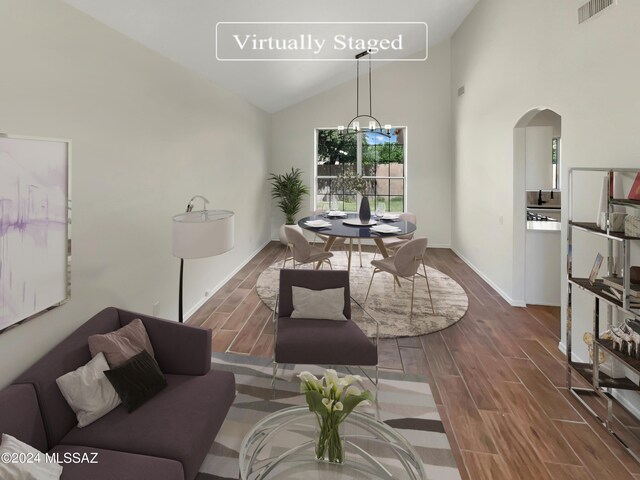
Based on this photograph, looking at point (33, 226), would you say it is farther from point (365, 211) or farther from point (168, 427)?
point (365, 211)

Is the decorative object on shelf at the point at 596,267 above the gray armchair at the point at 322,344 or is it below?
above

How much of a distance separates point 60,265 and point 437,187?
22.3 feet

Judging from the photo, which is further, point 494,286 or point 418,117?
point 418,117

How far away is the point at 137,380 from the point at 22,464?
2.05ft

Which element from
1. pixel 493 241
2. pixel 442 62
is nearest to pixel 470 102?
pixel 442 62

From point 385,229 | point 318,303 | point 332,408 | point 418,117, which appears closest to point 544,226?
point 385,229

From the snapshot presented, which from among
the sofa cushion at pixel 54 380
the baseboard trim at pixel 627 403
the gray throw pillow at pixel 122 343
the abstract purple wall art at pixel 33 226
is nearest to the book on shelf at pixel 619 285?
the baseboard trim at pixel 627 403

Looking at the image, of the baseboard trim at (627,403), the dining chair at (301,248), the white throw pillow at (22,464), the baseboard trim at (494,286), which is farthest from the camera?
the dining chair at (301,248)

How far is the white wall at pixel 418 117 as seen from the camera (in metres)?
7.34

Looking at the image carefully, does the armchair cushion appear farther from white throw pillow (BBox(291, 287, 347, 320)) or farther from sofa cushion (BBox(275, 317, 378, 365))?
sofa cushion (BBox(275, 317, 378, 365))

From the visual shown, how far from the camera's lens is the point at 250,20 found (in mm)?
3498

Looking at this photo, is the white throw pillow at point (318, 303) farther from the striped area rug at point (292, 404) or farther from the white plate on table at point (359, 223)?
the white plate on table at point (359, 223)

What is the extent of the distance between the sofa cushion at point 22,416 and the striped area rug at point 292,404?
0.77 metres

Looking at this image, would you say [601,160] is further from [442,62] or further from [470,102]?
[442,62]
